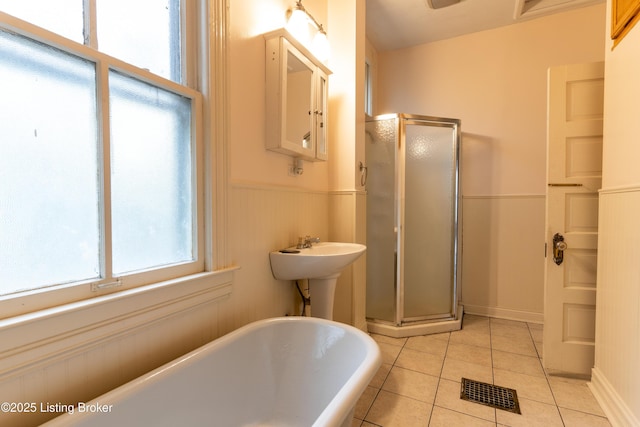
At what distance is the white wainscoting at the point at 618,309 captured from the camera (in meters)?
1.29

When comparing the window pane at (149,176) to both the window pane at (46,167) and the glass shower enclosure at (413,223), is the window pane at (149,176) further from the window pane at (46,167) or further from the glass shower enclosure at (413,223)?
the glass shower enclosure at (413,223)

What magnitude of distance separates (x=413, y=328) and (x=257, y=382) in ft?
5.11

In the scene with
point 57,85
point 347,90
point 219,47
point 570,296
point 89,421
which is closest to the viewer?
point 89,421

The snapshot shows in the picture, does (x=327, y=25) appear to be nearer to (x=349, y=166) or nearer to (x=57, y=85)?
(x=349, y=166)

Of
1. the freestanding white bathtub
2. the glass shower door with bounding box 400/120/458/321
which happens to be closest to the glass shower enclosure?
the glass shower door with bounding box 400/120/458/321

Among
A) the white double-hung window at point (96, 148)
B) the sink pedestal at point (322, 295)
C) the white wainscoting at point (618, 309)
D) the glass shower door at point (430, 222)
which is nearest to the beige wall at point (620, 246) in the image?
the white wainscoting at point (618, 309)

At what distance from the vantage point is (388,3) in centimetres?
244

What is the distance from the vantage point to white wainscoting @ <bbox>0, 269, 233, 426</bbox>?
2.43 feet

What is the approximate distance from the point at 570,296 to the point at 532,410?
723 millimetres

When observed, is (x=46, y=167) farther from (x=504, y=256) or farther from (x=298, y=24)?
(x=504, y=256)

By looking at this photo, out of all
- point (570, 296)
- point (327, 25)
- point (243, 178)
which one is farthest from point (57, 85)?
point (570, 296)

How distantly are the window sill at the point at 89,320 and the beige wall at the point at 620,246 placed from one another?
188 cm

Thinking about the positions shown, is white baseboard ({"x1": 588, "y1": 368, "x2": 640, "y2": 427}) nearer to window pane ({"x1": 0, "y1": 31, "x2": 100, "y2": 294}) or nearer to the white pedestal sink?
the white pedestal sink

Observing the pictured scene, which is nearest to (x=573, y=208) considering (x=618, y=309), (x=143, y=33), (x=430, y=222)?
(x=618, y=309)
